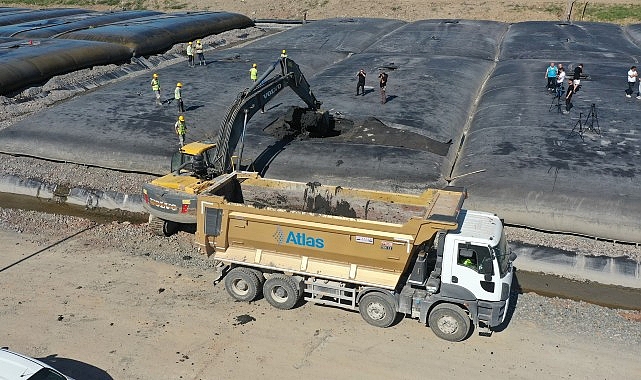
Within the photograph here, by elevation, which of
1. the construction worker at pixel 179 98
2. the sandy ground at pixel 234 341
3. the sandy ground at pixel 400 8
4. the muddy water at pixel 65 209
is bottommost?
the muddy water at pixel 65 209

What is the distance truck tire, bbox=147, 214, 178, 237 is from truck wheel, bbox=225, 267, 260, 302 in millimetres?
3774

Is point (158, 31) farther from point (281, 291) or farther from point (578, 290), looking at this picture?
point (578, 290)

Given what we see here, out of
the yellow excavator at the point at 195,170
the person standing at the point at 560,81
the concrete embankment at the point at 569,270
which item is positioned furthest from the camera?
the person standing at the point at 560,81

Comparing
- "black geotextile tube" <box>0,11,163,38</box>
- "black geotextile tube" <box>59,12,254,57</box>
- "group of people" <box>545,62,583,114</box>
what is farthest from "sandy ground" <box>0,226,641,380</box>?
"black geotextile tube" <box>0,11,163,38</box>

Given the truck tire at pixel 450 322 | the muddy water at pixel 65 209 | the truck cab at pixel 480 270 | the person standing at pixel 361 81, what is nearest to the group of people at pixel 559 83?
the person standing at pixel 361 81

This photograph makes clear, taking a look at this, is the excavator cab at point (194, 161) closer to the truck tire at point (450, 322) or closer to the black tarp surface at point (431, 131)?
the black tarp surface at point (431, 131)

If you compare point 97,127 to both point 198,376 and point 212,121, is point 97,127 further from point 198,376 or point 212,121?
point 198,376

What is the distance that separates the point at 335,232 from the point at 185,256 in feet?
16.8

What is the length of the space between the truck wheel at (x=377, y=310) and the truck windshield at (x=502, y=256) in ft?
7.60

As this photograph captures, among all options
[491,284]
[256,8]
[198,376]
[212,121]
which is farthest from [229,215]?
[256,8]

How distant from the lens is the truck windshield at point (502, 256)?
406 inches

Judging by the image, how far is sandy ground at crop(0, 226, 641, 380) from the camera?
1007 cm

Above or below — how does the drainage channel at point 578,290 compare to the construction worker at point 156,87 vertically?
below

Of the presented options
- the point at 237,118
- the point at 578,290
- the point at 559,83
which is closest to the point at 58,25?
the point at 237,118
